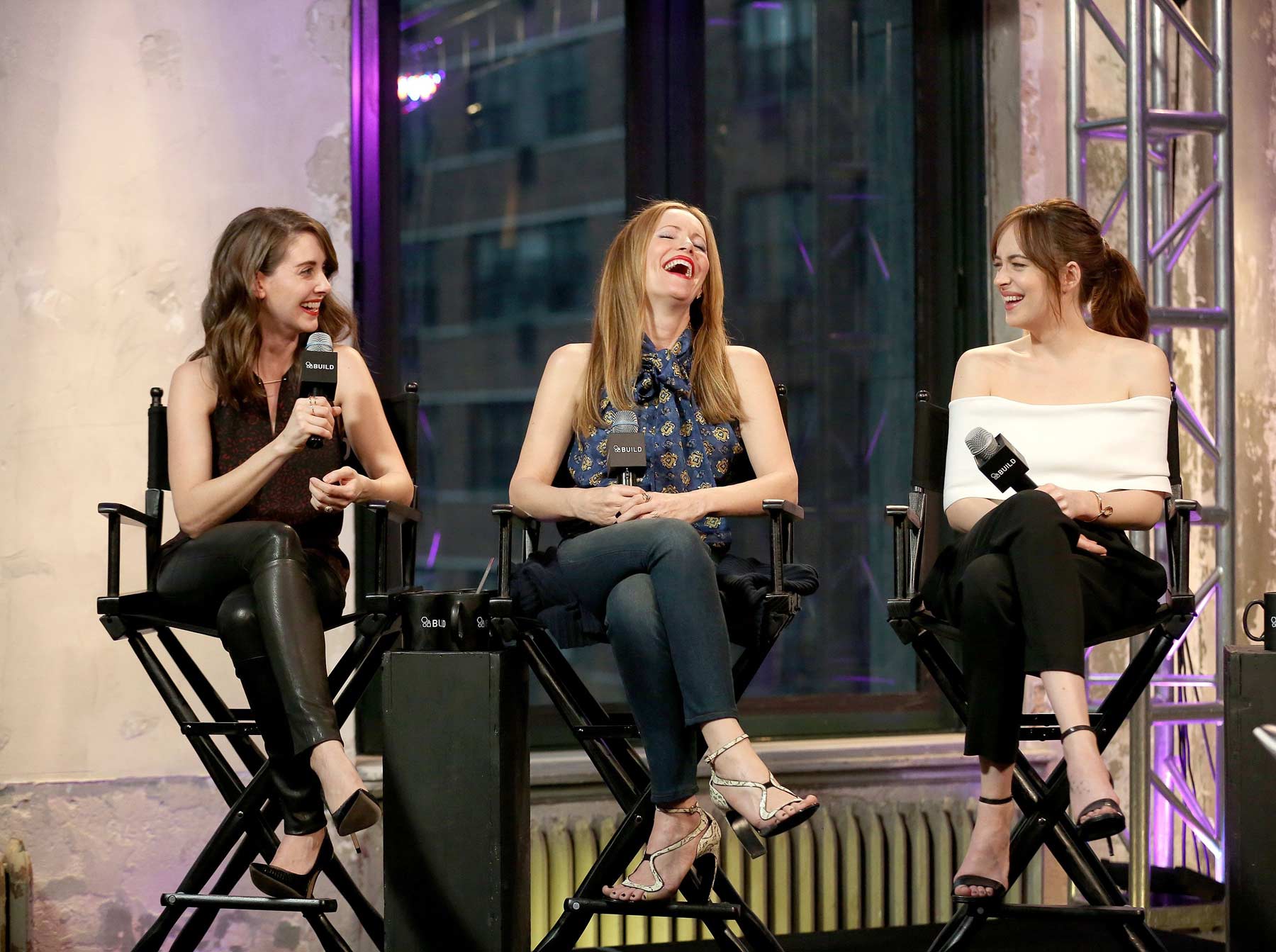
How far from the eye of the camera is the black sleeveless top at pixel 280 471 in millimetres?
2695

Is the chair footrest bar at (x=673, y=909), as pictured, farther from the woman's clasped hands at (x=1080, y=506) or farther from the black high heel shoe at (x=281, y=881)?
the woman's clasped hands at (x=1080, y=506)

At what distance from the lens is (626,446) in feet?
7.80

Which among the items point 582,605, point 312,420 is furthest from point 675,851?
point 312,420

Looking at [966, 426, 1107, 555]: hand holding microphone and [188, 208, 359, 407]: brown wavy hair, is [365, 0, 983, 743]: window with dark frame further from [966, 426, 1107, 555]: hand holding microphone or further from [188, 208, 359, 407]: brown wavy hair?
[966, 426, 1107, 555]: hand holding microphone

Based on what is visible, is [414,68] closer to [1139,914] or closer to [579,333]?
[579,333]

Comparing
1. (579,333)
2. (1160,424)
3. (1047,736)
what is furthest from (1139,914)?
(579,333)

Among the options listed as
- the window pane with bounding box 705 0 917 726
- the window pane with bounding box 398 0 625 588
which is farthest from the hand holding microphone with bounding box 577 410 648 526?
the window pane with bounding box 705 0 917 726

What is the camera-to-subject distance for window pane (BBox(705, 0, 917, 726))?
3.92m

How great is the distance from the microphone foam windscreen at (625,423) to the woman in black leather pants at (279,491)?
0.51 meters

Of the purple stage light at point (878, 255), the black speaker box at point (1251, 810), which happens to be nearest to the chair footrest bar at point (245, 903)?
the black speaker box at point (1251, 810)

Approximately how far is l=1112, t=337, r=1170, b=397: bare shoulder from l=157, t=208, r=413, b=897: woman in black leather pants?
1482mm

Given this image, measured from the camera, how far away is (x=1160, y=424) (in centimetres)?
274

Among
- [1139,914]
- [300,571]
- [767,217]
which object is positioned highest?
[767,217]

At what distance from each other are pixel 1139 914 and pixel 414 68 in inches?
106
